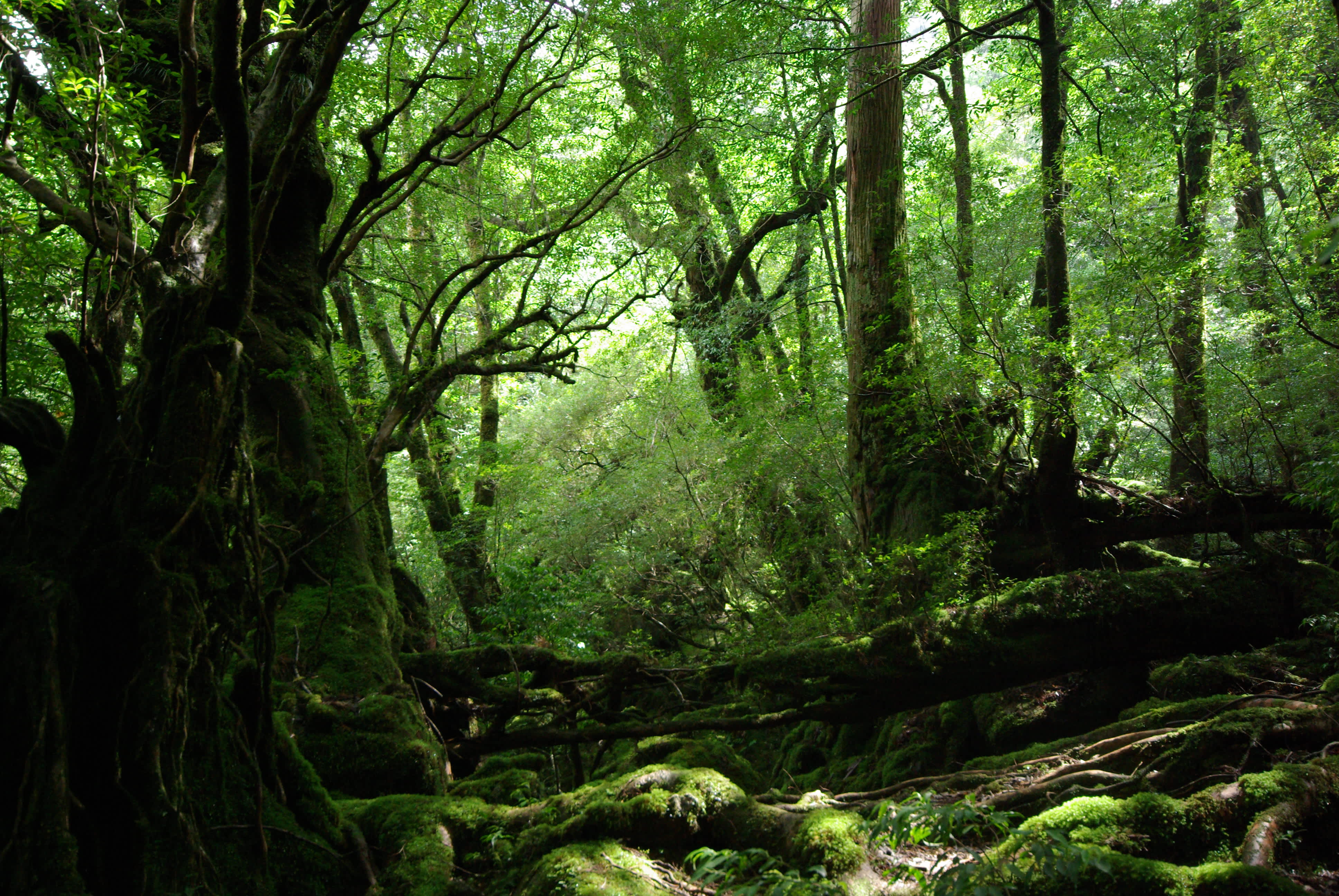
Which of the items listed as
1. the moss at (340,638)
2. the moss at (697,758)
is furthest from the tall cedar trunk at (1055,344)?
the moss at (340,638)

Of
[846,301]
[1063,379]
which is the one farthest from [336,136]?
[1063,379]

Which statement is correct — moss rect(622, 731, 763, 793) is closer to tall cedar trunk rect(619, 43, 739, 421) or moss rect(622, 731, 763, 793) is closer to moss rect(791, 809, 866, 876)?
moss rect(791, 809, 866, 876)

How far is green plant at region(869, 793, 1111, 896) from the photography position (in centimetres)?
203

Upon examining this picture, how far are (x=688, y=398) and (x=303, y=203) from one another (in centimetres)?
747

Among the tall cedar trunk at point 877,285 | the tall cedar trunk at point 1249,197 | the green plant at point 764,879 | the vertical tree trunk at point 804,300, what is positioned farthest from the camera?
the vertical tree trunk at point 804,300

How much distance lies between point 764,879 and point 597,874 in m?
0.87

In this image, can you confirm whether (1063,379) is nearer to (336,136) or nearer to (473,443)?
(336,136)

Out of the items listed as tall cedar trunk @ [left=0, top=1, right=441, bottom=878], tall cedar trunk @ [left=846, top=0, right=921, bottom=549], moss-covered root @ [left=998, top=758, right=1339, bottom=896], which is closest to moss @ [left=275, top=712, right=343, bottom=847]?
tall cedar trunk @ [left=0, top=1, right=441, bottom=878]

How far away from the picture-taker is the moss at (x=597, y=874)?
2869mm

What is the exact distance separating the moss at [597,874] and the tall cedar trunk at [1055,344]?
432 cm

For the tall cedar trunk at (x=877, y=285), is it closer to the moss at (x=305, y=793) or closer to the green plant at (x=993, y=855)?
the green plant at (x=993, y=855)

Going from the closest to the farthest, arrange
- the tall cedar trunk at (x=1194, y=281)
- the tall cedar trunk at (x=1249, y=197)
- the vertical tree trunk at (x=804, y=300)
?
the tall cedar trunk at (x=1194, y=281)
the tall cedar trunk at (x=1249, y=197)
the vertical tree trunk at (x=804, y=300)

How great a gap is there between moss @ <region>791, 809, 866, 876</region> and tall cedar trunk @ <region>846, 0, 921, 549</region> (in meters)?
3.94

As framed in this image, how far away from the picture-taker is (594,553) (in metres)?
11.7
